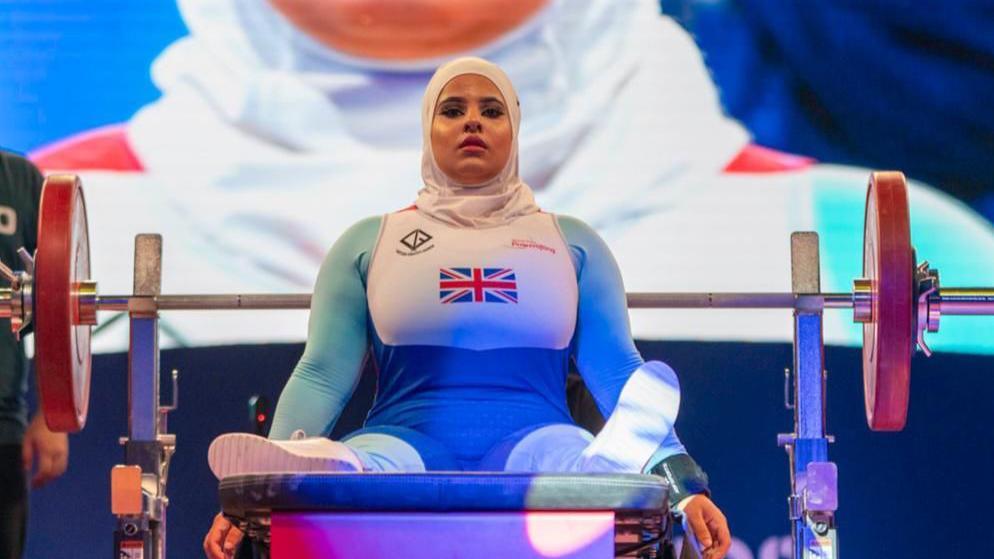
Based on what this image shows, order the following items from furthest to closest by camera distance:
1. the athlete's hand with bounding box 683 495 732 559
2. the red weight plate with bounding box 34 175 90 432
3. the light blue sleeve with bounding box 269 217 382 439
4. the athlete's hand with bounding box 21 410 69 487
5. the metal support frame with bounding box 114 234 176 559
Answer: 1. the athlete's hand with bounding box 21 410 69 487
2. the metal support frame with bounding box 114 234 176 559
3. the red weight plate with bounding box 34 175 90 432
4. the light blue sleeve with bounding box 269 217 382 439
5. the athlete's hand with bounding box 683 495 732 559

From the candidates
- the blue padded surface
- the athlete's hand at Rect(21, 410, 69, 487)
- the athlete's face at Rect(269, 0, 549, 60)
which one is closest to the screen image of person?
the athlete's face at Rect(269, 0, 549, 60)

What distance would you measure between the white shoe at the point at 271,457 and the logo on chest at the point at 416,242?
633 millimetres

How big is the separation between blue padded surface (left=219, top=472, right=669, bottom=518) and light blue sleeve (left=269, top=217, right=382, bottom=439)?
55cm

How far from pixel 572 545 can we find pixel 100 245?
7.84ft

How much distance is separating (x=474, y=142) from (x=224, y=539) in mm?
901

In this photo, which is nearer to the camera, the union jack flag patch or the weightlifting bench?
the weightlifting bench

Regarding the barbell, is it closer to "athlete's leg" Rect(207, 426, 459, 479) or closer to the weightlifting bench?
"athlete's leg" Rect(207, 426, 459, 479)

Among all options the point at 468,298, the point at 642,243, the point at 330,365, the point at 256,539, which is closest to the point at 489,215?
the point at 468,298

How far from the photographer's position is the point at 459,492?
84.4 inches

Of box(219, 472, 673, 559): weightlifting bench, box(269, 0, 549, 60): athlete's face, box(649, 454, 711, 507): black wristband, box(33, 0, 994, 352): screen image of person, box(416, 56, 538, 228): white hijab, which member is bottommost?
box(219, 472, 673, 559): weightlifting bench

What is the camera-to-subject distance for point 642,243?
4.15m

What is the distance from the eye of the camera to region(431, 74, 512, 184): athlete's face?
2.93m

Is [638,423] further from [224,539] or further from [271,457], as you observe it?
[224,539]

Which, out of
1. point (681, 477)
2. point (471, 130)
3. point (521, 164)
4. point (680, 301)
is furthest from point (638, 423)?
point (521, 164)
